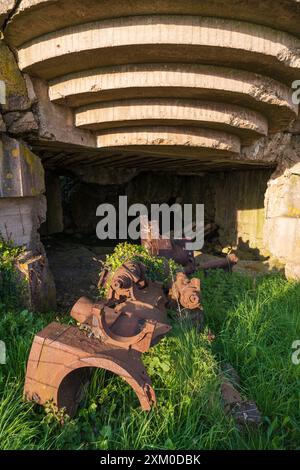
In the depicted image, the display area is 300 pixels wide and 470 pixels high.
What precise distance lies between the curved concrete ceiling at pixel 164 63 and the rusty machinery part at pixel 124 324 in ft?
7.85

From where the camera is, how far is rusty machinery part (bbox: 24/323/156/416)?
151cm

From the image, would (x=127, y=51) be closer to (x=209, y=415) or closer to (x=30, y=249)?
(x=30, y=249)

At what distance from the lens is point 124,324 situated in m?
1.85

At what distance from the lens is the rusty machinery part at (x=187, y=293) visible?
2.59m

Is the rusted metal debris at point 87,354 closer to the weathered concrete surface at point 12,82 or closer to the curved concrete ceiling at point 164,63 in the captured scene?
the curved concrete ceiling at point 164,63

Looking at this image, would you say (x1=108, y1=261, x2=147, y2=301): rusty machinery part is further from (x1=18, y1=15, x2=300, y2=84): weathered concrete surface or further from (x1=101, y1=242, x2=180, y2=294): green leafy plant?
(x1=18, y1=15, x2=300, y2=84): weathered concrete surface

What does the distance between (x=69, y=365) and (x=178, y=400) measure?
29.8 inches

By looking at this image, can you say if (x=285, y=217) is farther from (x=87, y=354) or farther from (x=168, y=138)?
(x=87, y=354)

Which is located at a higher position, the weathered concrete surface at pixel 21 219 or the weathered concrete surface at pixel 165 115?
the weathered concrete surface at pixel 165 115

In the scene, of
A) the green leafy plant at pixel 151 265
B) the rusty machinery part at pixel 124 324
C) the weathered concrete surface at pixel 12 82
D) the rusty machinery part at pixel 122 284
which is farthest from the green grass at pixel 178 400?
the weathered concrete surface at pixel 12 82

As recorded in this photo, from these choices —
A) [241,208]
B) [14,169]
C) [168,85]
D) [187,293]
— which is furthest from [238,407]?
[241,208]

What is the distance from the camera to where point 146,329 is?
5.38 ft

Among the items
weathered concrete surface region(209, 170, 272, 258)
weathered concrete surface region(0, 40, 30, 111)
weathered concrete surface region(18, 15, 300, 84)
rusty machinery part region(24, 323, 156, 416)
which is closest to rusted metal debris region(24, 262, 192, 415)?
rusty machinery part region(24, 323, 156, 416)
